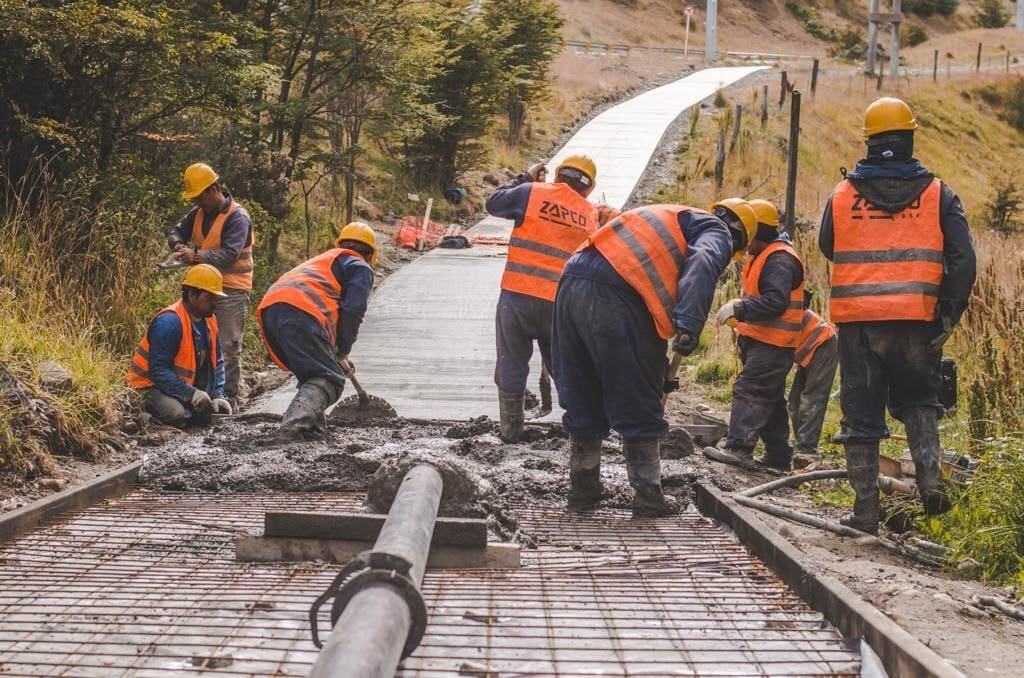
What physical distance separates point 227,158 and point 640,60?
120ft

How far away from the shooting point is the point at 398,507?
3.71 m

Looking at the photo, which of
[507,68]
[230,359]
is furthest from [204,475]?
[507,68]

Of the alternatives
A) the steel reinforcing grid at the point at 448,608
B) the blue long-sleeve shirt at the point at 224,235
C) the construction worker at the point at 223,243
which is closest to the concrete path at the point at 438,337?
the construction worker at the point at 223,243

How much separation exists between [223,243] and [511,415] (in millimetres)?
2626

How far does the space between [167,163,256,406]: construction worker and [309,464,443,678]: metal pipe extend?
4.83 meters

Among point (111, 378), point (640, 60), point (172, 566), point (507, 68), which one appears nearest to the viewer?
point (172, 566)

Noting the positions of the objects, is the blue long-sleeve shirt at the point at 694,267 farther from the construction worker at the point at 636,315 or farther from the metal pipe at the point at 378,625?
the metal pipe at the point at 378,625

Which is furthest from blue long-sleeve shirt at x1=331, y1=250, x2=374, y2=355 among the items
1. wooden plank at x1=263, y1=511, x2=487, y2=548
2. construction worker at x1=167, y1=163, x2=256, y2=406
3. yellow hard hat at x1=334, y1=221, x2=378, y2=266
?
wooden plank at x1=263, y1=511, x2=487, y2=548

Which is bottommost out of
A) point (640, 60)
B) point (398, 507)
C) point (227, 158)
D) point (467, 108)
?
point (398, 507)

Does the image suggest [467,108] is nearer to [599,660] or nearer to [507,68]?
[507,68]

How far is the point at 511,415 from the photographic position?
22.3ft

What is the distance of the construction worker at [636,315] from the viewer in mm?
4980

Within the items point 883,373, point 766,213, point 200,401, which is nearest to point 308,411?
point 200,401

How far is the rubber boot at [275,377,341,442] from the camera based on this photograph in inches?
249
